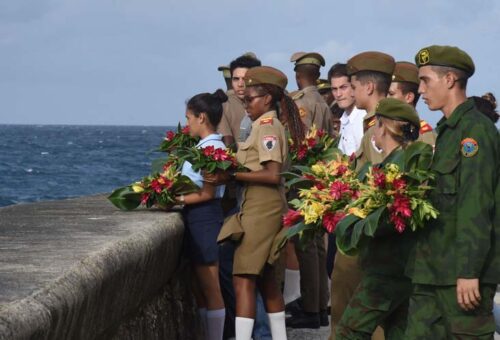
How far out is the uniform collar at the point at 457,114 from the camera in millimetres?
5133

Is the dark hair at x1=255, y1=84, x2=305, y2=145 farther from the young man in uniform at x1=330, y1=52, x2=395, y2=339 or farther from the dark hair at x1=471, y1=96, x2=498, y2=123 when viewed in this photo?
the dark hair at x1=471, y1=96, x2=498, y2=123

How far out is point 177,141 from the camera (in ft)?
25.6

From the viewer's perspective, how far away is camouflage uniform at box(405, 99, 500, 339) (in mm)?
4984

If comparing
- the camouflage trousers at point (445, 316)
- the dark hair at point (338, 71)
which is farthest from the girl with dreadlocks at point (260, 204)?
the dark hair at point (338, 71)

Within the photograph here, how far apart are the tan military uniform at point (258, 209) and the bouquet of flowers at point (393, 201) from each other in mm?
1555

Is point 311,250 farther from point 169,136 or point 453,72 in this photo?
point 453,72

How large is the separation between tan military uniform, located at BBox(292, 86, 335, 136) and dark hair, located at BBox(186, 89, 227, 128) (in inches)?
74.0

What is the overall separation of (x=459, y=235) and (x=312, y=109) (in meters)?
4.23

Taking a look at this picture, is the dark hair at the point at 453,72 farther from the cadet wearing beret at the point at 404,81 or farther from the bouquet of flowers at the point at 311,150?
the bouquet of flowers at the point at 311,150

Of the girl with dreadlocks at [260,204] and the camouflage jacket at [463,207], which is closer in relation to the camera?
the camouflage jacket at [463,207]

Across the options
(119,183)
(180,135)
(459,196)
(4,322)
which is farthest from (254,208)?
(119,183)

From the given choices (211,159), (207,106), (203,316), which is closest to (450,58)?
(211,159)

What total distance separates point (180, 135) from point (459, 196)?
3.07m

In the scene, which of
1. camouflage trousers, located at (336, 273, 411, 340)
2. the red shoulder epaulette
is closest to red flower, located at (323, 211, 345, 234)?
camouflage trousers, located at (336, 273, 411, 340)
